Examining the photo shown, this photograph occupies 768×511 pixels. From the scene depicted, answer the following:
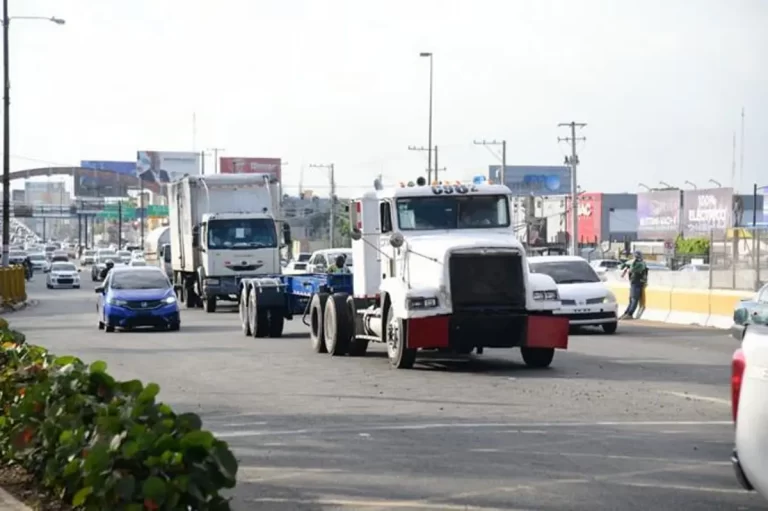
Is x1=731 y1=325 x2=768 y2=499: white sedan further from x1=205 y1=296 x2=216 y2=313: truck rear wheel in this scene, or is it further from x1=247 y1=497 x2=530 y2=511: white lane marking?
x1=205 y1=296 x2=216 y2=313: truck rear wheel

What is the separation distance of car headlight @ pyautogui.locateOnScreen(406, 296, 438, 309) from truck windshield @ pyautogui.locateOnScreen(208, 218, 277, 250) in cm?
2175

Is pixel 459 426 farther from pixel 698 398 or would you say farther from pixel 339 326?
pixel 339 326

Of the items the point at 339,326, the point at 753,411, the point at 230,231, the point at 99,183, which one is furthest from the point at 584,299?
the point at 99,183

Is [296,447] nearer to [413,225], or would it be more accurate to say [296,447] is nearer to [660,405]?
[660,405]

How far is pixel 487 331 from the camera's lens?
19422 mm

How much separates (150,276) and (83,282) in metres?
49.0

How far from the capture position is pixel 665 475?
10.7 metres

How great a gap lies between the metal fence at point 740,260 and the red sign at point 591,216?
71.8 meters

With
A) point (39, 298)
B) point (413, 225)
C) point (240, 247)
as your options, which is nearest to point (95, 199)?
point (39, 298)

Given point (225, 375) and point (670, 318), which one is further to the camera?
point (670, 318)

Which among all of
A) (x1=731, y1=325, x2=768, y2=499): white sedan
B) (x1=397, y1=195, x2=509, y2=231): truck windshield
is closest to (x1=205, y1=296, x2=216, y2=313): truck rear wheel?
(x1=397, y1=195, x2=509, y2=231): truck windshield

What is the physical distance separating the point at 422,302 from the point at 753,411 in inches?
470

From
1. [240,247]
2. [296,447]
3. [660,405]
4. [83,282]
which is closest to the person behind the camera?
[296,447]

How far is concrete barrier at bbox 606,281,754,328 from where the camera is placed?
30953mm
